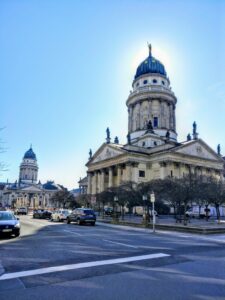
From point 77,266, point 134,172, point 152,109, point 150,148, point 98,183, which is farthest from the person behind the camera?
point 152,109

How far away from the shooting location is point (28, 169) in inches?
5581

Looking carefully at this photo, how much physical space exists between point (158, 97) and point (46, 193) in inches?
3458

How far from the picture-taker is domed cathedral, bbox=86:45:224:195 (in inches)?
2181

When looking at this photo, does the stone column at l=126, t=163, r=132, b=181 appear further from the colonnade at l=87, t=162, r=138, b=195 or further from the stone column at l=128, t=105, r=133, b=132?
the stone column at l=128, t=105, r=133, b=132

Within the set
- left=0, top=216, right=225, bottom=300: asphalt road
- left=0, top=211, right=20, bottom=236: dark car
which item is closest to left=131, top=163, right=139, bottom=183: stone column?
left=0, top=211, right=20, bottom=236: dark car

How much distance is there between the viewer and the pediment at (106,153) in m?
59.3

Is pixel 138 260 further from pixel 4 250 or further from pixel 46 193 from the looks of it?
pixel 46 193

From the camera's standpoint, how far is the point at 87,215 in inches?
1065

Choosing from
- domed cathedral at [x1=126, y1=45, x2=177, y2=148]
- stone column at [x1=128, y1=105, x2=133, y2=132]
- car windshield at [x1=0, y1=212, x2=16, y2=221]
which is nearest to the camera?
car windshield at [x1=0, y1=212, x2=16, y2=221]

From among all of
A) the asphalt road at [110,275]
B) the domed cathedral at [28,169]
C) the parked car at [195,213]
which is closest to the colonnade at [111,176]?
the parked car at [195,213]

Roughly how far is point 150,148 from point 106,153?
10228 millimetres

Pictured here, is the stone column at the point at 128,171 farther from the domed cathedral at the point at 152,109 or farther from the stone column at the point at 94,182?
the stone column at the point at 94,182

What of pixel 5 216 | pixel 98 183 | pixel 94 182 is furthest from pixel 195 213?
pixel 5 216

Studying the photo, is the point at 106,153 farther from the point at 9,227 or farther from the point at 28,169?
the point at 28,169
